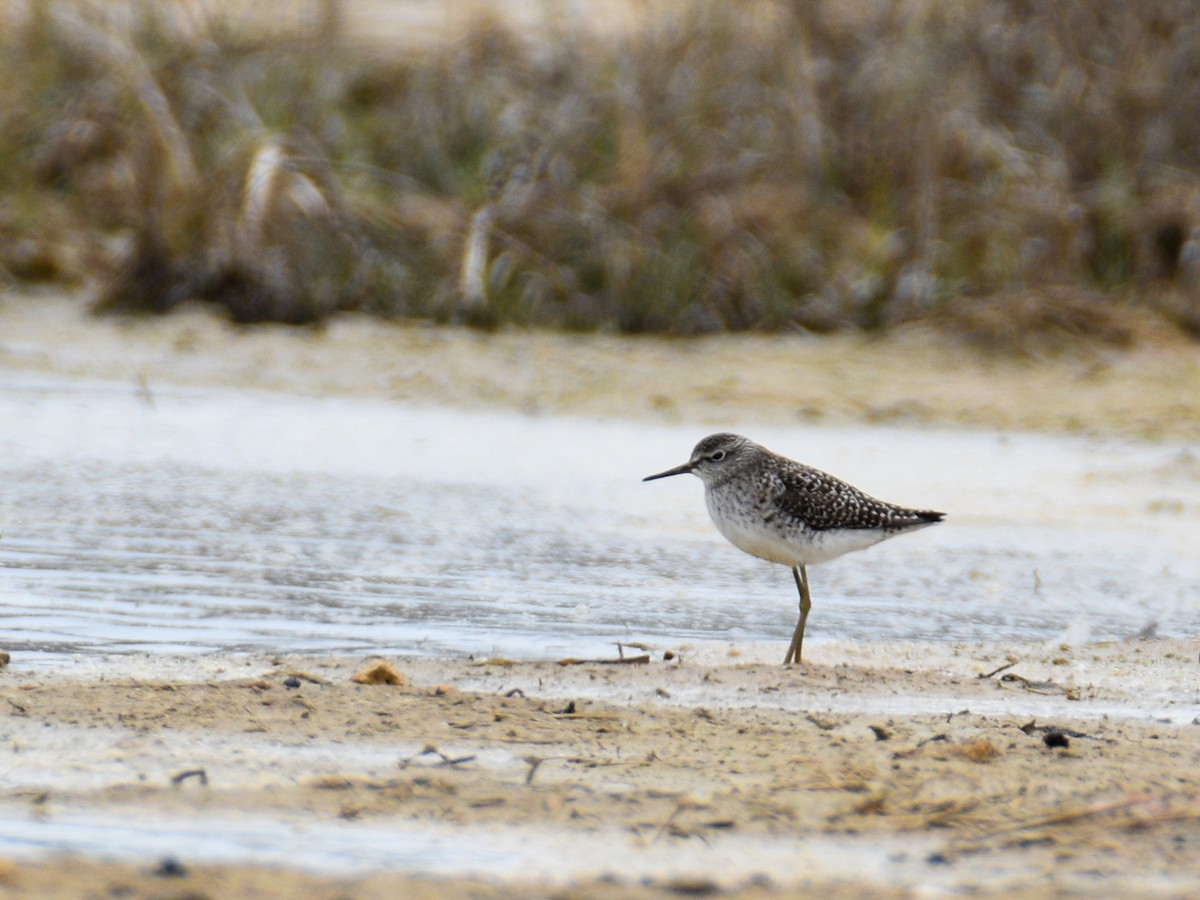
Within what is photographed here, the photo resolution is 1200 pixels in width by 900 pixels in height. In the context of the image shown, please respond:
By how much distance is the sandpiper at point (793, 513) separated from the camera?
532cm

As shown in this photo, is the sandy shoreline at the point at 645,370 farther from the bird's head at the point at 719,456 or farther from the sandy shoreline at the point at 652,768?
the sandy shoreline at the point at 652,768

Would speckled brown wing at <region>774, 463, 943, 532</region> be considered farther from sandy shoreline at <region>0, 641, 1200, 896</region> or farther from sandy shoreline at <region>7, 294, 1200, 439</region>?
sandy shoreline at <region>7, 294, 1200, 439</region>

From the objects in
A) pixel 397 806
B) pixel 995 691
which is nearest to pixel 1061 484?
pixel 995 691

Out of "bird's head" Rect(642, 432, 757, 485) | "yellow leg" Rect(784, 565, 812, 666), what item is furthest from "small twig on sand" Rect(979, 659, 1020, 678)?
"bird's head" Rect(642, 432, 757, 485)

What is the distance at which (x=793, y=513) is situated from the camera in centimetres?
534

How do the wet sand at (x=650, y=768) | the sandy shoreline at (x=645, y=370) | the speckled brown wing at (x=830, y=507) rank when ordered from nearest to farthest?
the wet sand at (x=650, y=768) < the speckled brown wing at (x=830, y=507) < the sandy shoreline at (x=645, y=370)

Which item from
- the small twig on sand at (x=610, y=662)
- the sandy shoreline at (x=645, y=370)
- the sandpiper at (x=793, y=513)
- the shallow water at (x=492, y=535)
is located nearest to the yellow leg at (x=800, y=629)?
the sandpiper at (x=793, y=513)

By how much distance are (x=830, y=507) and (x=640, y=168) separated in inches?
236

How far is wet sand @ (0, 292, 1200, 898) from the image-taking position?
3.09 meters

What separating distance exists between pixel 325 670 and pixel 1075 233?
26.6 feet

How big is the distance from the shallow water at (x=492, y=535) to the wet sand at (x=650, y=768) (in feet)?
1.43

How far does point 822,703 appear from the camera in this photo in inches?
173

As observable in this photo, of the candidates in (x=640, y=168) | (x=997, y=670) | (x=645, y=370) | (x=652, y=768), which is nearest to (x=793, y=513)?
(x=997, y=670)

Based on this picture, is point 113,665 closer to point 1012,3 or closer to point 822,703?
point 822,703
